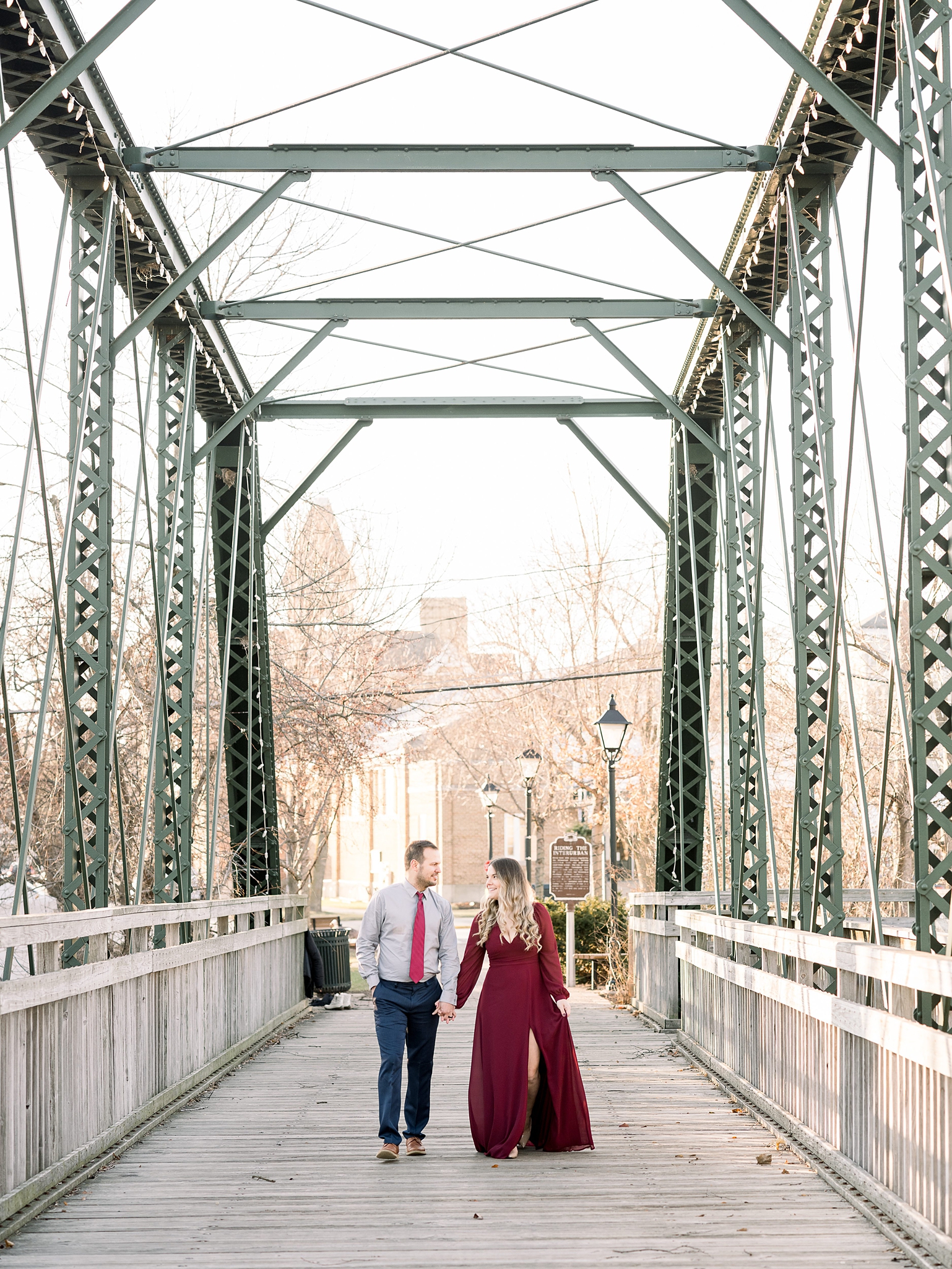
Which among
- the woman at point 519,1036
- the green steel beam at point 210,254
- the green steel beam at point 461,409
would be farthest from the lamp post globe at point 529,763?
the woman at point 519,1036

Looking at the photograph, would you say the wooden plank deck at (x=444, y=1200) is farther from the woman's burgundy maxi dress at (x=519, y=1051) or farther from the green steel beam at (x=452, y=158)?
the green steel beam at (x=452, y=158)

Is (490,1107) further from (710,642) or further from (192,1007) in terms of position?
(710,642)

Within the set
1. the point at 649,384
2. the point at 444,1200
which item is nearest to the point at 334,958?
the point at 649,384

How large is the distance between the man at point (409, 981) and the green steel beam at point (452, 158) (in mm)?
4954

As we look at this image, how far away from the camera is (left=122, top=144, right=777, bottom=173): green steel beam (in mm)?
10438

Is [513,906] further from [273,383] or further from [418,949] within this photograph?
[273,383]

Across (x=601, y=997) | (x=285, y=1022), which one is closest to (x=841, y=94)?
(x=285, y=1022)

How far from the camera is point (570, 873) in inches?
898

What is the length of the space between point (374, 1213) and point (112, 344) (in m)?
5.96

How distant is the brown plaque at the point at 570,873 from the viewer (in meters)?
22.8

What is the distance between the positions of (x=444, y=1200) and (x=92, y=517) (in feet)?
16.9

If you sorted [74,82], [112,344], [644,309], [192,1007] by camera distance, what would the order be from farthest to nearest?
[644,309]
[192,1007]
[112,344]
[74,82]

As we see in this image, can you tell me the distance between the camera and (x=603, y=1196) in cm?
717

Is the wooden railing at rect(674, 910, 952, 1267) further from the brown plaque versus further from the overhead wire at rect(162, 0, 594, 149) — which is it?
the brown plaque
